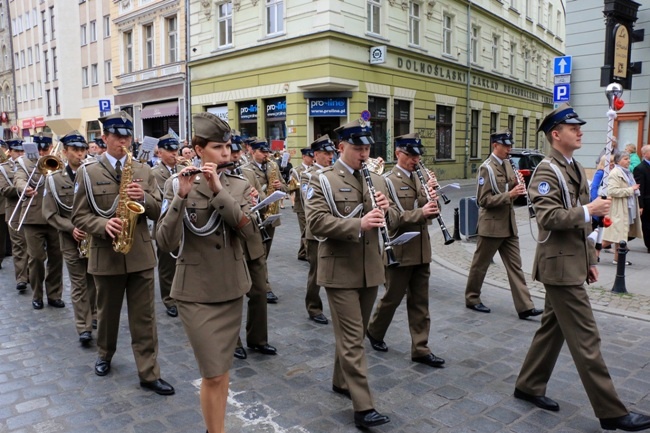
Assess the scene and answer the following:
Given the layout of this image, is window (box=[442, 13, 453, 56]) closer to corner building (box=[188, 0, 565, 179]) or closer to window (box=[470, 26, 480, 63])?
corner building (box=[188, 0, 565, 179])

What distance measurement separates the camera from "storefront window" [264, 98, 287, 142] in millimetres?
23016

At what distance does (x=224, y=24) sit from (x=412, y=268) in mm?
22867

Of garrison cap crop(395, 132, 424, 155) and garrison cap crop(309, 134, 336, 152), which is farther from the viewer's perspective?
garrison cap crop(309, 134, 336, 152)

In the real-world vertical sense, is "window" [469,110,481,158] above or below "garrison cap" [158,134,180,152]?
above

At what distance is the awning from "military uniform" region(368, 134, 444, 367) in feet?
82.2

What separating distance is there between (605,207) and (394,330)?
302cm

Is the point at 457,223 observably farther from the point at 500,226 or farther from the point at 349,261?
the point at 349,261

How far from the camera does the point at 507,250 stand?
6.91 metres

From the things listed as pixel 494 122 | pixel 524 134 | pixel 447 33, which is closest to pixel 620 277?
pixel 447 33

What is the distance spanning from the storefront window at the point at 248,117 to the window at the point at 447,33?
34.0 feet

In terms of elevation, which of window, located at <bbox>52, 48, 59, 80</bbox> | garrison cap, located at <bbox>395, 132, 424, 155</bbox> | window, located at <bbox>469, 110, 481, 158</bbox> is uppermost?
A: window, located at <bbox>52, 48, 59, 80</bbox>

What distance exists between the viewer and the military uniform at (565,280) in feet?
12.7

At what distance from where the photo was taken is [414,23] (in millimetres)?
25500

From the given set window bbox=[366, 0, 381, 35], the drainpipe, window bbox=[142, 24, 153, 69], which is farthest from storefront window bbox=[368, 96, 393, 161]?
window bbox=[142, 24, 153, 69]
